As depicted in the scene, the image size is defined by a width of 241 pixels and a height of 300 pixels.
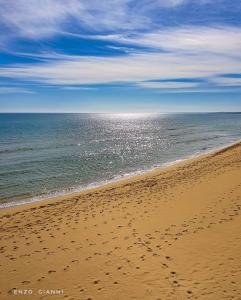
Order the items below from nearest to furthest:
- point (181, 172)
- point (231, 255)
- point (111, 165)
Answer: point (231, 255)
point (181, 172)
point (111, 165)

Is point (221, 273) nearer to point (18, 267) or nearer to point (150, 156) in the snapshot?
point (18, 267)

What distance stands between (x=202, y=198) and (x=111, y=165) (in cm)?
1770

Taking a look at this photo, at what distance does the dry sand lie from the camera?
27.6ft

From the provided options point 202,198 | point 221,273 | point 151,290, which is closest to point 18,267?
point 151,290

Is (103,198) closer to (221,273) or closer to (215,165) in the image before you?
(221,273)

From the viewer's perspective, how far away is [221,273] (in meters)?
8.66

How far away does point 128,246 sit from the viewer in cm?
1093

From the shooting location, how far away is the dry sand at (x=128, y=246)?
331 inches

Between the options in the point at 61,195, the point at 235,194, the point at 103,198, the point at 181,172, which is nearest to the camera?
the point at 235,194

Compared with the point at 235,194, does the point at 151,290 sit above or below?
below

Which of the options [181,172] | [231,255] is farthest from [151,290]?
[181,172]

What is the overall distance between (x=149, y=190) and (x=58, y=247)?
956 centimetres

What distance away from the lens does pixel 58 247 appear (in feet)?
37.3

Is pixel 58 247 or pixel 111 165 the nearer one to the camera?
pixel 58 247
